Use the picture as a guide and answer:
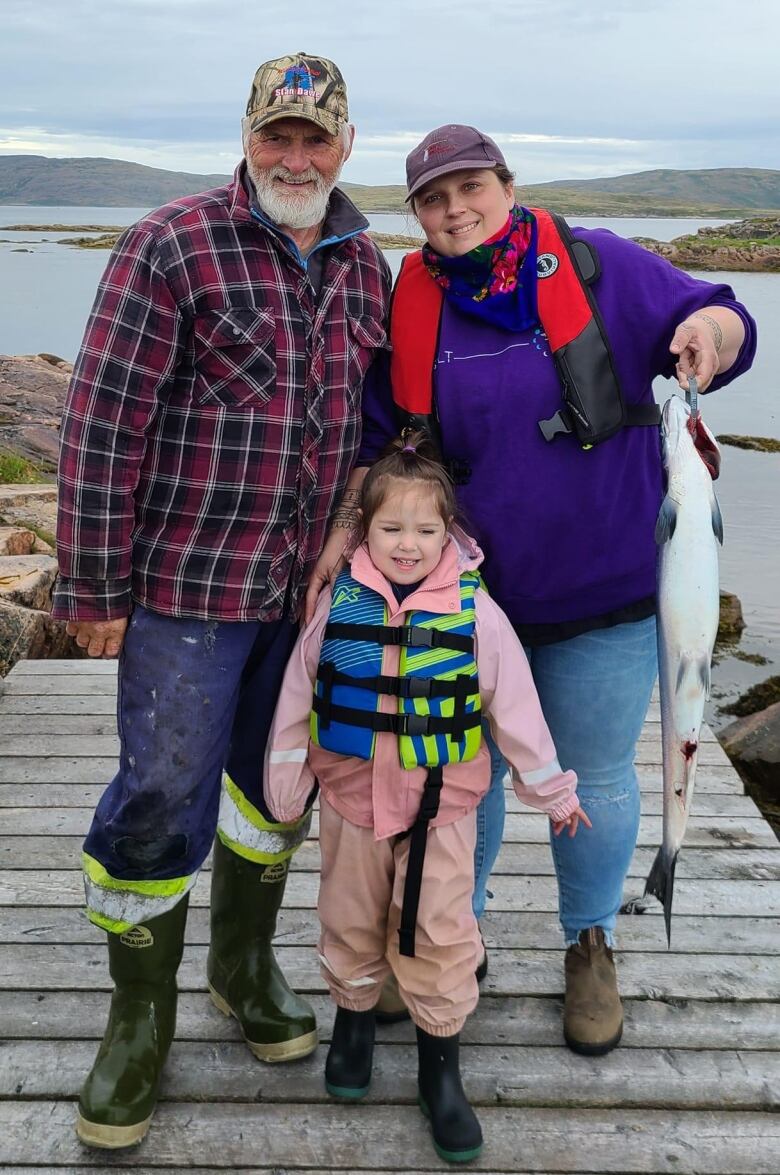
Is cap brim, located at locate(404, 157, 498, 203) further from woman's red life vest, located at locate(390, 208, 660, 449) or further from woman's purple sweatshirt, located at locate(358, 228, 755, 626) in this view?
woman's purple sweatshirt, located at locate(358, 228, 755, 626)

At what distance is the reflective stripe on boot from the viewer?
2811mm

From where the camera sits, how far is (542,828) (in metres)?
4.02

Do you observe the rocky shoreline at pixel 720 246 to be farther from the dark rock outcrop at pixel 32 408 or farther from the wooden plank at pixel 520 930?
the wooden plank at pixel 520 930

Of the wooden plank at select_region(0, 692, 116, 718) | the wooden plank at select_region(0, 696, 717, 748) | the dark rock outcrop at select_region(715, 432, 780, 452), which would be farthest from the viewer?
the dark rock outcrop at select_region(715, 432, 780, 452)

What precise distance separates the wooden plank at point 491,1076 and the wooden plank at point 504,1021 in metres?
0.03

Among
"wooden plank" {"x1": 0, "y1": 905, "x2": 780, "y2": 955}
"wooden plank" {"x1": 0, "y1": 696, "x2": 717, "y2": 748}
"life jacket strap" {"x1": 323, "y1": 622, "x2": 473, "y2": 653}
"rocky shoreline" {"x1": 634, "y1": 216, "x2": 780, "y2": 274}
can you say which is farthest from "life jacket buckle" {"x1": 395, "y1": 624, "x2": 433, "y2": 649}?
"rocky shoreline" {"x1": 634, "y1": 216, "x2": 780, "y2": 274}

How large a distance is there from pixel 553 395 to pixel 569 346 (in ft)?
0.39

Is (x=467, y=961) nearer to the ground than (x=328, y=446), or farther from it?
nearer to the ground

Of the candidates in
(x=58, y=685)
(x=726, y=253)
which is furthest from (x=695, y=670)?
(x=726, y=253)

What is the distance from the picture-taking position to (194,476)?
7.92 ft

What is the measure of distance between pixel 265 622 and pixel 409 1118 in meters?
1.26

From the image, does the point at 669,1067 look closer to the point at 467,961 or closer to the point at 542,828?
the point at 467,961

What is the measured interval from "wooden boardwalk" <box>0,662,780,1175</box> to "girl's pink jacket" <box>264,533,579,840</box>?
0.72 m

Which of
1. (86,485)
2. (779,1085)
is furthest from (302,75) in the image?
(779,1085)
